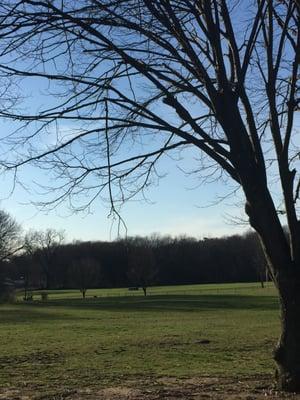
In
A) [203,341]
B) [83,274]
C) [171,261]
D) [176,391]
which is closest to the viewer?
[176,391]

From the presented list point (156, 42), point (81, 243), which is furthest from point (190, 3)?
point (81, 243)

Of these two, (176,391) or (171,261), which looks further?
(171,261)

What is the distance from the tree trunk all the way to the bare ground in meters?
0.22

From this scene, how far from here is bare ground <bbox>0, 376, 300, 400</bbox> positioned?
7195 millimetres

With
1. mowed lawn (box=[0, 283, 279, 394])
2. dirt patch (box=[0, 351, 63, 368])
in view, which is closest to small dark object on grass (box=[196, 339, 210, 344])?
mowed lawn (box=[0, 283, 279, 394])

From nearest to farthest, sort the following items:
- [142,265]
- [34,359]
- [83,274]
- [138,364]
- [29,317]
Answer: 1. [138,364]
2. [34,359]
3. [29,317]
4. [83,274]
5. [142,265]

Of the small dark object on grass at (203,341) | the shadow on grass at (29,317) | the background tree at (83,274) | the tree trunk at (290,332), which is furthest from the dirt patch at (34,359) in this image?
the background tree at (83,274)

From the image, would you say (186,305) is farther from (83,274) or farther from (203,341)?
(83,274)

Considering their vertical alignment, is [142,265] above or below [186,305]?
above

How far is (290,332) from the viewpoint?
7.26 m

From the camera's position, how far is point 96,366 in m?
12.9

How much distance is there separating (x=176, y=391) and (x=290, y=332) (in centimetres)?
171

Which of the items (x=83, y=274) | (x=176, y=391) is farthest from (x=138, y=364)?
(x=83, y=274)

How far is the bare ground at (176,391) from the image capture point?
7.20 m
